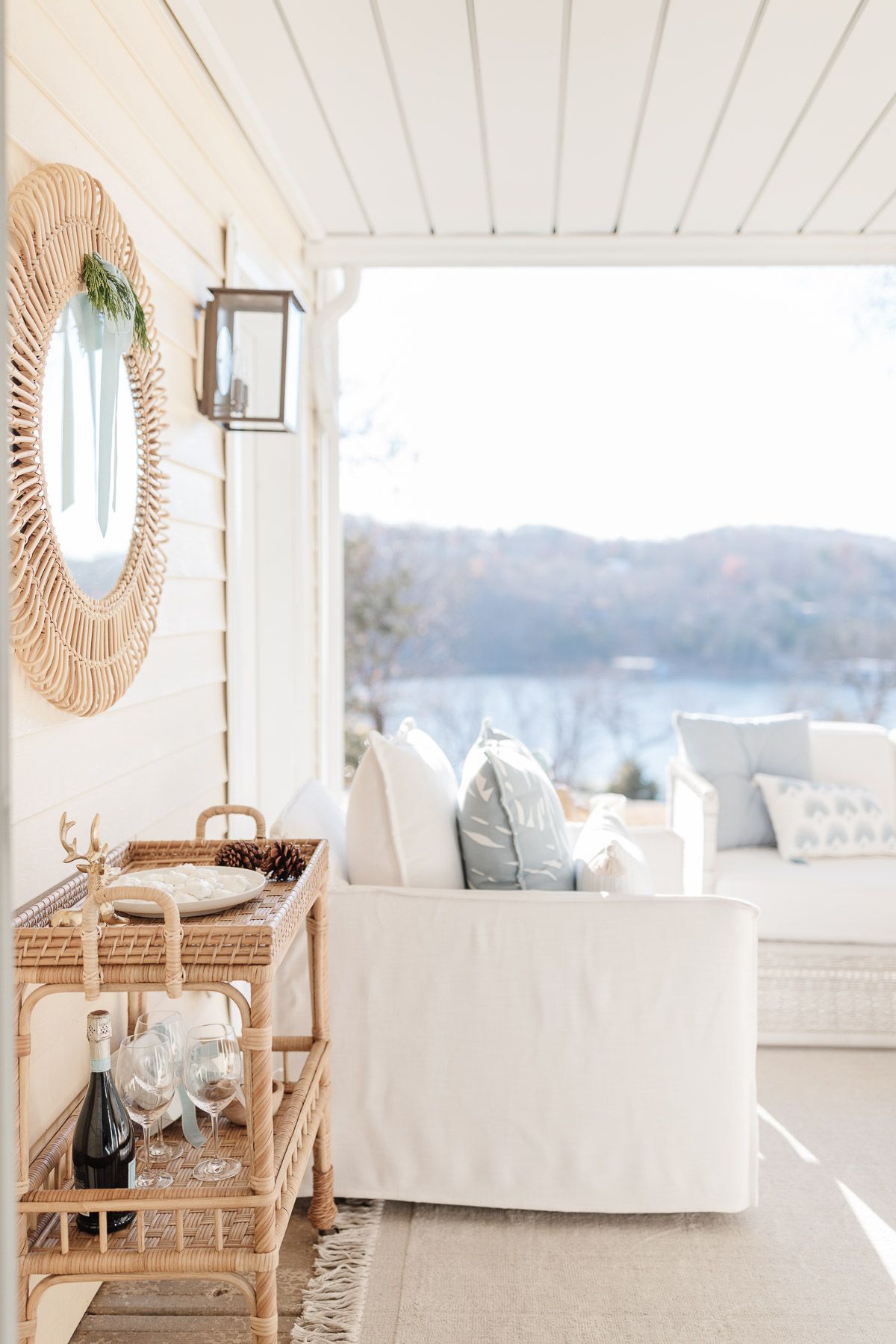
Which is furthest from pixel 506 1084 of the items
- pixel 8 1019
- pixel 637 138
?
pixel 637 138

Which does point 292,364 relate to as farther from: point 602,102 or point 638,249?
point 638,249

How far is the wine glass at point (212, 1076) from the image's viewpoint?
5.72 ft

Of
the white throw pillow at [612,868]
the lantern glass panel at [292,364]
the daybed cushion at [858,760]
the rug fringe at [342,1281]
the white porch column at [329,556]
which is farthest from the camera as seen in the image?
the white porch column at [329,556]

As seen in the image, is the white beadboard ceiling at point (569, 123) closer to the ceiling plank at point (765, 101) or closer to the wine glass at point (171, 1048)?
the ceiling plank at point (765, 101)

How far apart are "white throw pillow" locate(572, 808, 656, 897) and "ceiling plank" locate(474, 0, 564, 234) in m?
1.78

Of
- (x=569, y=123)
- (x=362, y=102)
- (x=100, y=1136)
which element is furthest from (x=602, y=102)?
(x=100, y=1136)

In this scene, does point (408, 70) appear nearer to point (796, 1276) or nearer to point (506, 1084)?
point (506, 1084)

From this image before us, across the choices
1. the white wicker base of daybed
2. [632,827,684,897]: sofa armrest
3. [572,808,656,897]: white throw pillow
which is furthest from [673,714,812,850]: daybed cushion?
[572,808,656,897]: white throw pillow

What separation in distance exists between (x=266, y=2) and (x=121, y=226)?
2.40 feet

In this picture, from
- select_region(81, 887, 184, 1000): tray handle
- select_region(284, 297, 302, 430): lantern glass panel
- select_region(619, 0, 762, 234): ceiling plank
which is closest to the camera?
select_region(81, 887, 184, 1000): tray handle

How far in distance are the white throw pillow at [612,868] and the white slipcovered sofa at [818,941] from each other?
75 cm

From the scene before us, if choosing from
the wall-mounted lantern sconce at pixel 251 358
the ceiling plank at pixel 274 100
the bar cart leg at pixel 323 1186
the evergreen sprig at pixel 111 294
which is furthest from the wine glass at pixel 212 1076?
the ceiling plank at pixel 274 100

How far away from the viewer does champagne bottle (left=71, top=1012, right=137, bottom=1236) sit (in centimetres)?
159

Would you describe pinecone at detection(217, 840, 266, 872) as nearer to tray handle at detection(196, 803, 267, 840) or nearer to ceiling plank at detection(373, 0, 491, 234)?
tray handle at detection(196, 803, 267, 840)
